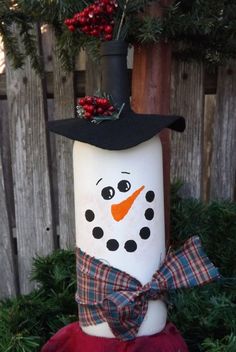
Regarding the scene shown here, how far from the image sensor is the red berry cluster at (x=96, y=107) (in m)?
1.05

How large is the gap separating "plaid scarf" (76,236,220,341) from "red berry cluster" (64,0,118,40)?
0.48 metres

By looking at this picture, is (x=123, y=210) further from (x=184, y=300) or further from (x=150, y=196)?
(x=184, y=300)

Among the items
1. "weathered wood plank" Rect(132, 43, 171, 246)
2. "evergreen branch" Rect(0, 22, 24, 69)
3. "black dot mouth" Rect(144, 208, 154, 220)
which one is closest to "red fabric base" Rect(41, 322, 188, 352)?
"black dot mouth" Rect(144, 208, 154, 220)

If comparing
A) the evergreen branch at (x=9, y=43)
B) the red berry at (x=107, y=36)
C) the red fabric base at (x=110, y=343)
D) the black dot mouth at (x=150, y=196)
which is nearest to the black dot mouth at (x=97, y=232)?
the black dot mouth at (x=150, y=196)

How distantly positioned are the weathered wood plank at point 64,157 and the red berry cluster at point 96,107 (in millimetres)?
700

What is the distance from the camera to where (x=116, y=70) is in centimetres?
109

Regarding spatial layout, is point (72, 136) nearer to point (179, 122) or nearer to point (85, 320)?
point (179, 122)

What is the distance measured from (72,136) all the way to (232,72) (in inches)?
31.9

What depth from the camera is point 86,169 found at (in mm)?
1068

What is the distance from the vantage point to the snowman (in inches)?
41.1

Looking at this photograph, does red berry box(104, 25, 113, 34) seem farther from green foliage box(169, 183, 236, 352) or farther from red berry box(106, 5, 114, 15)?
green foliage box(169, 183, 236, 352)

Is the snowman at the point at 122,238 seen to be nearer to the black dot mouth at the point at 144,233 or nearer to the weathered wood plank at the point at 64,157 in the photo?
the black dot mouth at the point at 144,233

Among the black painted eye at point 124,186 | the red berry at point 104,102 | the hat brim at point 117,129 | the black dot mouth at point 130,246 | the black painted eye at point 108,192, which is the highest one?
the red berry at point 104,102

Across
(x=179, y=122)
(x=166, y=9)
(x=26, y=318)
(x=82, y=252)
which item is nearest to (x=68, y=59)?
(x=166, y=9)
